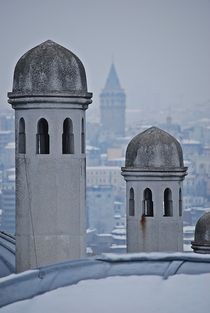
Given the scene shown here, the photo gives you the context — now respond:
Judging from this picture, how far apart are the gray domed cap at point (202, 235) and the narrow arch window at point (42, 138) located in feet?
9.80

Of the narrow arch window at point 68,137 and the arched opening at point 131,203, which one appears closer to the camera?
the narrow arch window at point 68,137

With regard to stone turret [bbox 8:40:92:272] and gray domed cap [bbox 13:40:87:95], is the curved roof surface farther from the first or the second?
gray domed cap [bbox 13:40:87:95]

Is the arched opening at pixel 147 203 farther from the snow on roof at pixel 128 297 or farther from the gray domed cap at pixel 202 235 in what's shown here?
the snow on roof at pixel 128 297

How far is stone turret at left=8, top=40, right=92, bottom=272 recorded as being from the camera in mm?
10766

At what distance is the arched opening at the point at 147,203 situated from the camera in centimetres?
1315

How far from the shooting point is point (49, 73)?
10.9 meters

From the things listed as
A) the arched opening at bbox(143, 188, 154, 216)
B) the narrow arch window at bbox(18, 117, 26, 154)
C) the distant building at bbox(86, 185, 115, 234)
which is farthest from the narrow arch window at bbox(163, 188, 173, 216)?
the distant building at bbox(86, 185, 115, 234)

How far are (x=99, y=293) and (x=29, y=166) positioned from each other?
4.21 meters

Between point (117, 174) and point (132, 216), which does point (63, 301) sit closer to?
point (132, 216)

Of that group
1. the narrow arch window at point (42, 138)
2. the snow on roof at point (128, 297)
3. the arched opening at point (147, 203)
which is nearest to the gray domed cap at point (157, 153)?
the arched opening at point (147, 203)

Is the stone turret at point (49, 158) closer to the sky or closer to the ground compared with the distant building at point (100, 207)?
closer to the ground

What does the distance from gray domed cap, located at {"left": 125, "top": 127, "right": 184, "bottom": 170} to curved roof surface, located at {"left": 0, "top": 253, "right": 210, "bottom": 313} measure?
596 centimetres

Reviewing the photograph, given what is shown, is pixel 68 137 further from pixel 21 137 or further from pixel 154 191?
pixel 154 191

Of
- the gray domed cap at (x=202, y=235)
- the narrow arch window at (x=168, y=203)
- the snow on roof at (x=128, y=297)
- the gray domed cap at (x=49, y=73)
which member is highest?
the gray domed cap at (x=49, y=73)
